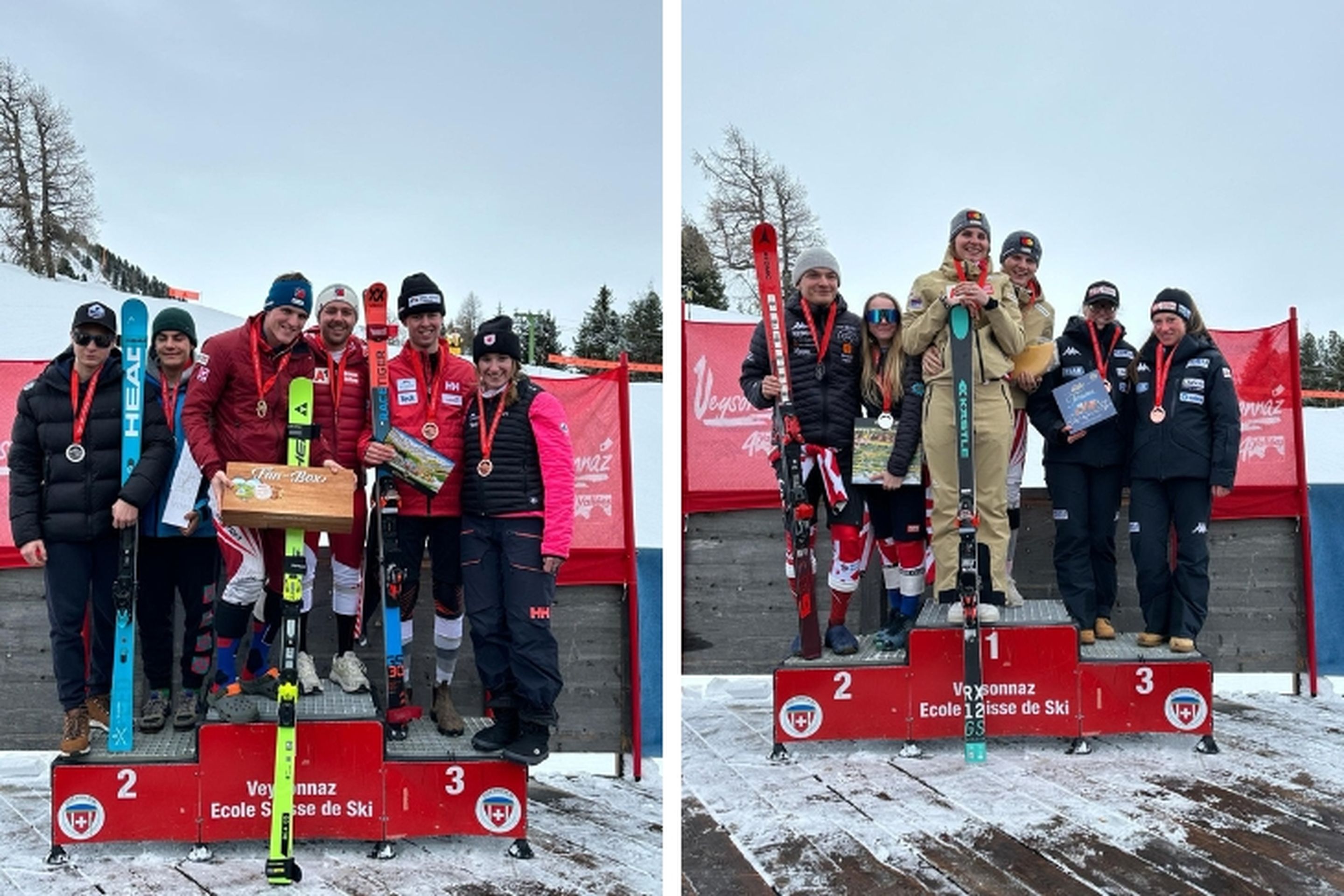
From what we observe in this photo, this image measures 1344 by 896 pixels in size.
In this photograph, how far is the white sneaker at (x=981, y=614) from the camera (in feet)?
16.5

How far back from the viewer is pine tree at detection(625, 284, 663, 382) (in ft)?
99.7

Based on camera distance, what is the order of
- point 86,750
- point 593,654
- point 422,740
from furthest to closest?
point 593,654 → point 422,740 → point 86,750

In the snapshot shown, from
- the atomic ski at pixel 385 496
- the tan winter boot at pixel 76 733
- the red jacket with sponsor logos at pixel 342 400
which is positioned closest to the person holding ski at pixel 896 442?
the atomic ski at pixel 385 496

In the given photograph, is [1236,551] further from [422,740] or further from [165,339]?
[165,339]

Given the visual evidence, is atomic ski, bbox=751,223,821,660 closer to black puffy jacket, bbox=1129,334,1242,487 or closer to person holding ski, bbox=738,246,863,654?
person holding ski, bbox=738,246,863,654

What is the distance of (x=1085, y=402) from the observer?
5219mm

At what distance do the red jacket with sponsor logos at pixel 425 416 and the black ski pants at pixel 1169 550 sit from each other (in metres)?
3.50

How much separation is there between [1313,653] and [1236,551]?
0.76 meters

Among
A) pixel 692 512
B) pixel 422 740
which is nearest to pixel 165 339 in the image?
pixel 422 740

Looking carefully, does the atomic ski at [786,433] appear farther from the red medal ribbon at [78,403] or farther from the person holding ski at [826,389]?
the red medal ribbon at [78,403]

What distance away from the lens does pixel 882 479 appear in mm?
5074

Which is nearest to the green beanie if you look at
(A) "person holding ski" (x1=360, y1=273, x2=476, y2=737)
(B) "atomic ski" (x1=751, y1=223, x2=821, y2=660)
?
(A) "person holding ski" (x1=360, y1=273, x2=476, y2=737)

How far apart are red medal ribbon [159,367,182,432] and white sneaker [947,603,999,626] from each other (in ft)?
12.4

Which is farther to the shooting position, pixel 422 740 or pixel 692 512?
pixel 692 512
